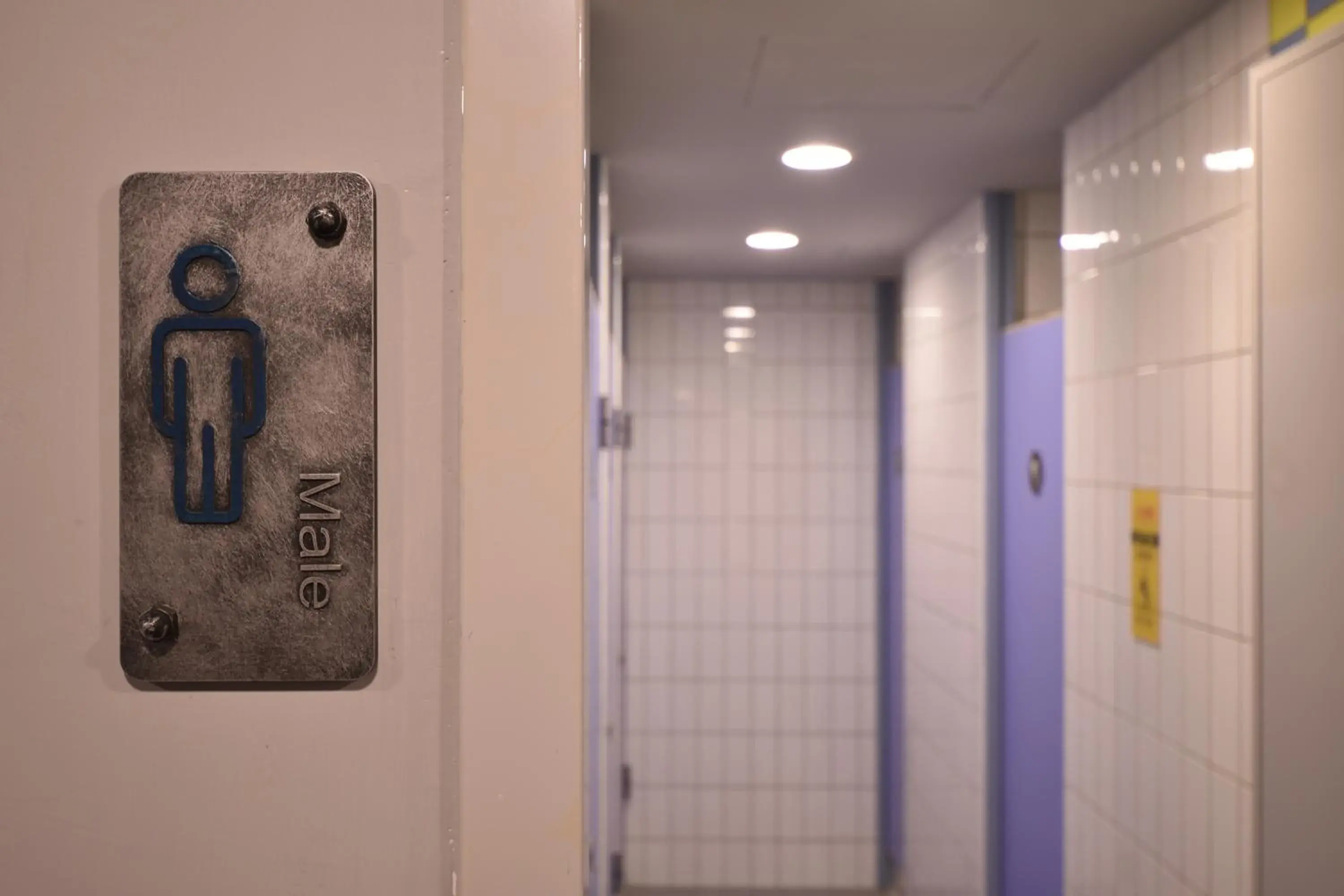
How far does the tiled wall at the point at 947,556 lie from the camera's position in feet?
9.74

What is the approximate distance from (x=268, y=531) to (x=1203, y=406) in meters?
1.44

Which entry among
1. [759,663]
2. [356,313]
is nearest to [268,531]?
[356,313]

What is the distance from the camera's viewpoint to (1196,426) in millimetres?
1736

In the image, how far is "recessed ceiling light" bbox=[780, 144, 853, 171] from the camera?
8.09 feet

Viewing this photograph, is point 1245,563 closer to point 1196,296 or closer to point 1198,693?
point 1198,693

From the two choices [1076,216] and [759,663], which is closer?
[1076,216]

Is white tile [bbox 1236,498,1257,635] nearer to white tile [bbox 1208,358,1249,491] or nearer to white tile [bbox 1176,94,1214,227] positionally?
white tile [bbox 1208,358,1249,491]

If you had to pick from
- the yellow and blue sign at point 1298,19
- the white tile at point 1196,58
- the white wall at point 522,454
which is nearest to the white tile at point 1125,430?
the white tile at point 1196,58

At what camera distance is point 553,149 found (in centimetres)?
86

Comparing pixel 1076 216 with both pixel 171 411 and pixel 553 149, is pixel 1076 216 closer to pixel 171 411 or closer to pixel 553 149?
pixel 553 149

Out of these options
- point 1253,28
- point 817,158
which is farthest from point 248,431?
point 817,158

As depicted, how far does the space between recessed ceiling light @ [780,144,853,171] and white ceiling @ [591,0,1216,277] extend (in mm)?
33

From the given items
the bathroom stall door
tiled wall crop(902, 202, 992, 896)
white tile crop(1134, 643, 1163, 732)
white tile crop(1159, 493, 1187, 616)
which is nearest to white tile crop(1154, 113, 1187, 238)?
white tile crop(1159, 493, 1187, 616)

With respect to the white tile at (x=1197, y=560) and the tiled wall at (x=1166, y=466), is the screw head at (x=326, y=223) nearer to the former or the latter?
the tiled wall at (x=1166, y=466)
